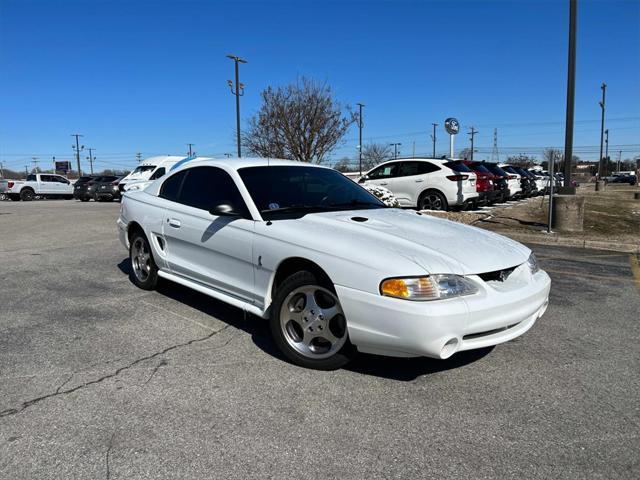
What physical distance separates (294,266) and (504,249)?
5.18ft

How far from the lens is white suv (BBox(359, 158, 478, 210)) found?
536 inches

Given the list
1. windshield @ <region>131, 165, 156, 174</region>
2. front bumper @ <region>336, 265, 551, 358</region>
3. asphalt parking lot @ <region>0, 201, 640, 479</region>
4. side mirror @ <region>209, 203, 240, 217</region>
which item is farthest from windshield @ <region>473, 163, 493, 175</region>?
windshield @ <region>131, 165, 156, 174</region>

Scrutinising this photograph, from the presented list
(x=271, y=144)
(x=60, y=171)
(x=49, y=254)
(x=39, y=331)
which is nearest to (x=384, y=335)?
(x=39, y=331)

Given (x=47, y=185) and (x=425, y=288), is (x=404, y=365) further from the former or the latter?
(x=47, y=185)

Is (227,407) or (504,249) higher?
(504,249)

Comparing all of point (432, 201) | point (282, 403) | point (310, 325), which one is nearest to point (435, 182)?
point (432, 201)

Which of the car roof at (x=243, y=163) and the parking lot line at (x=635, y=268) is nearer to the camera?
the car roof at (x=243, y=163)

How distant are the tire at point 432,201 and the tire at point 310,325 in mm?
10682

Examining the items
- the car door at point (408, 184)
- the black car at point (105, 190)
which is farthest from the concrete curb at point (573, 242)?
the black car at point (105, 190)

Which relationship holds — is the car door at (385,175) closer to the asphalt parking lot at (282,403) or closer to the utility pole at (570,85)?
the utility pole at (570,85)

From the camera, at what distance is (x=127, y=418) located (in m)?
2.96

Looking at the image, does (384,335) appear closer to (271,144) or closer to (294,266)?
(294,266)

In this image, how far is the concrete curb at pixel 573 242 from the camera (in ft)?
31.4

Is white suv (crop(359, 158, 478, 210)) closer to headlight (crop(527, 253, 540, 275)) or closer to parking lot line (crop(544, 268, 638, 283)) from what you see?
parking lot line (crop(544, 268, 638, 283))
